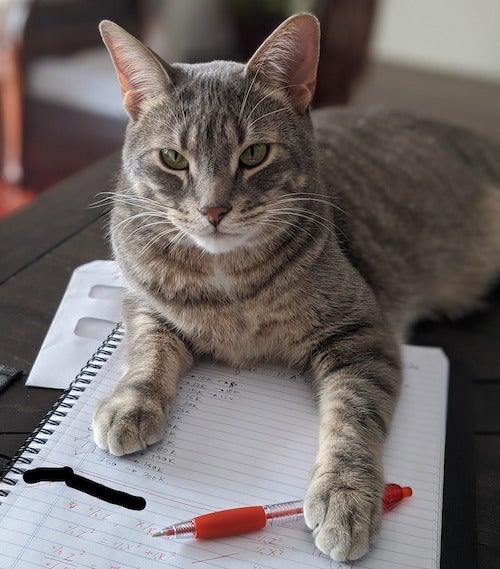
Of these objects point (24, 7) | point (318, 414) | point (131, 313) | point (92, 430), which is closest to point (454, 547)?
point (318, 414)

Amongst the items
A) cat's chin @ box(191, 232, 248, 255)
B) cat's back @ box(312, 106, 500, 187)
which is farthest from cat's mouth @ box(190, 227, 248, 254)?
cat's back @ box(312, 106, 500, 187)

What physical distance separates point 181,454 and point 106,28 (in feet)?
2.08

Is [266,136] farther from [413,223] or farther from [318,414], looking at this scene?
[413,223]

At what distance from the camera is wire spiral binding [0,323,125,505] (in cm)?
84

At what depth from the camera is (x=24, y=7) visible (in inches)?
114

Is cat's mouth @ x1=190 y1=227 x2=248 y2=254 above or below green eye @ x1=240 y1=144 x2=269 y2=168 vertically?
below

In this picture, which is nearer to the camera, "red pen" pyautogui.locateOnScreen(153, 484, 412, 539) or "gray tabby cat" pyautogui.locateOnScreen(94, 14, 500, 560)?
"red pen" pyautogui.locateOnScreen(153, 484, 412, 539)

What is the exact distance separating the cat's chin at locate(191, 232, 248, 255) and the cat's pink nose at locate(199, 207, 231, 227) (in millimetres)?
21

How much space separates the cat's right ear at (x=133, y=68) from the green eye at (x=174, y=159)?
10 cm

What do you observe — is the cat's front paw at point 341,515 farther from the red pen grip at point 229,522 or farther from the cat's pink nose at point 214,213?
the cat's pink nose at point 214,213

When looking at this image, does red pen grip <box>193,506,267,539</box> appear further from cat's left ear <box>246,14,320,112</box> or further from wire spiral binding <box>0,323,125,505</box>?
cat's left ear <box>246,14,320,112</box>

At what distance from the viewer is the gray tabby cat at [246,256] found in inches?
37.8

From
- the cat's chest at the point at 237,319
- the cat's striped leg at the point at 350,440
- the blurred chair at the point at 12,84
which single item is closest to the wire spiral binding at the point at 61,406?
the cat's chest at the point at 237,319

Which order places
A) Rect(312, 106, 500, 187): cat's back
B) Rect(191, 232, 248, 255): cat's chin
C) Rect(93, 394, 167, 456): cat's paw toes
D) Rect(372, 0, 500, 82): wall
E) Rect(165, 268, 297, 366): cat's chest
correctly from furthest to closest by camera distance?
Rect(372, 0, 500, 82): wall, Rect(312, 106, 500, 187): cat's back, Rect(165, 268, 297, 366): cat's chest, Rect(191, 232, 248, 255): cat's chin, Rect(93, 394, 167, 456): cat's paw toes
